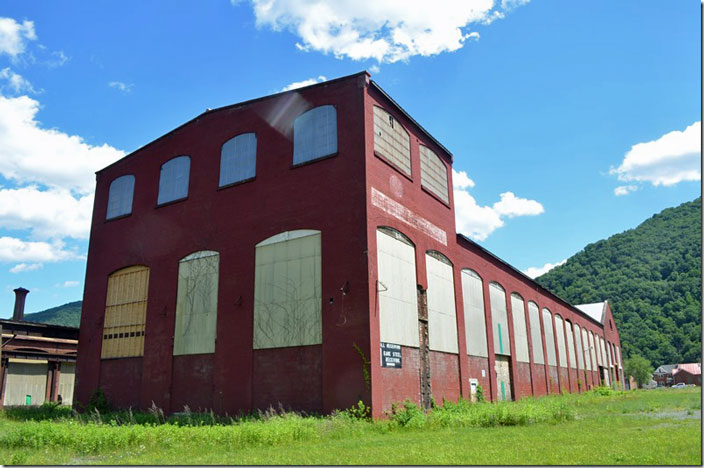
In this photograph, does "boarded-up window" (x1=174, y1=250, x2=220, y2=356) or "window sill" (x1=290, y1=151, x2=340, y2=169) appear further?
"boarded-up window" (x1=174, y1=250, x2=220, y2=356)

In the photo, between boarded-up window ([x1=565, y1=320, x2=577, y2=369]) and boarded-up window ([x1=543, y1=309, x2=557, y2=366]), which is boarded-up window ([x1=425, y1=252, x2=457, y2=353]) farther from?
boarded-up window ([x1=565, y1=320, x2=577, y2=369])

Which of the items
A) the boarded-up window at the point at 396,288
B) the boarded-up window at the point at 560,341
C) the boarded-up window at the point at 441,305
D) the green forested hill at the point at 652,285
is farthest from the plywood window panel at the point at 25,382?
the green forested hill at the point at 652,285

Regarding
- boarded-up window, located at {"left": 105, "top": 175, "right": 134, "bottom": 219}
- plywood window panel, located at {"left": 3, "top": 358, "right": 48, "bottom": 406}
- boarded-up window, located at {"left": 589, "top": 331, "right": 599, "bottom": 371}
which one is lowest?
plywood window panel, located at {"left": 3, "top": 358, "right": 48, "bottom": 406}

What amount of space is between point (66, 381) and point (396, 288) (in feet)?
76.2

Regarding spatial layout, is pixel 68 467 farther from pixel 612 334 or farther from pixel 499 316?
pixel 612 334

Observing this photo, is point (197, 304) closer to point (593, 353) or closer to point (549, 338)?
point (549, 338)

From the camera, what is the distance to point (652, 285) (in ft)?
370

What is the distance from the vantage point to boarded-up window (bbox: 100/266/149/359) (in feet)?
79.3

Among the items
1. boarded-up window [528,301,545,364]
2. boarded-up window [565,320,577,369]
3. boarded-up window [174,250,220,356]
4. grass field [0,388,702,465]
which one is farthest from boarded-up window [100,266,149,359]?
boarded-up window [565,320,577,369]

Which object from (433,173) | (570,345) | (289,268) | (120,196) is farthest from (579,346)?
(120,196)

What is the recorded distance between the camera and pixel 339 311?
1820cm

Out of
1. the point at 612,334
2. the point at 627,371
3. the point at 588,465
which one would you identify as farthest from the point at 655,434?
the point at 627,371

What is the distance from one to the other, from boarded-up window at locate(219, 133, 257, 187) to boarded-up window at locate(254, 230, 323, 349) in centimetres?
346

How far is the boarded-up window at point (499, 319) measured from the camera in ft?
95.2
